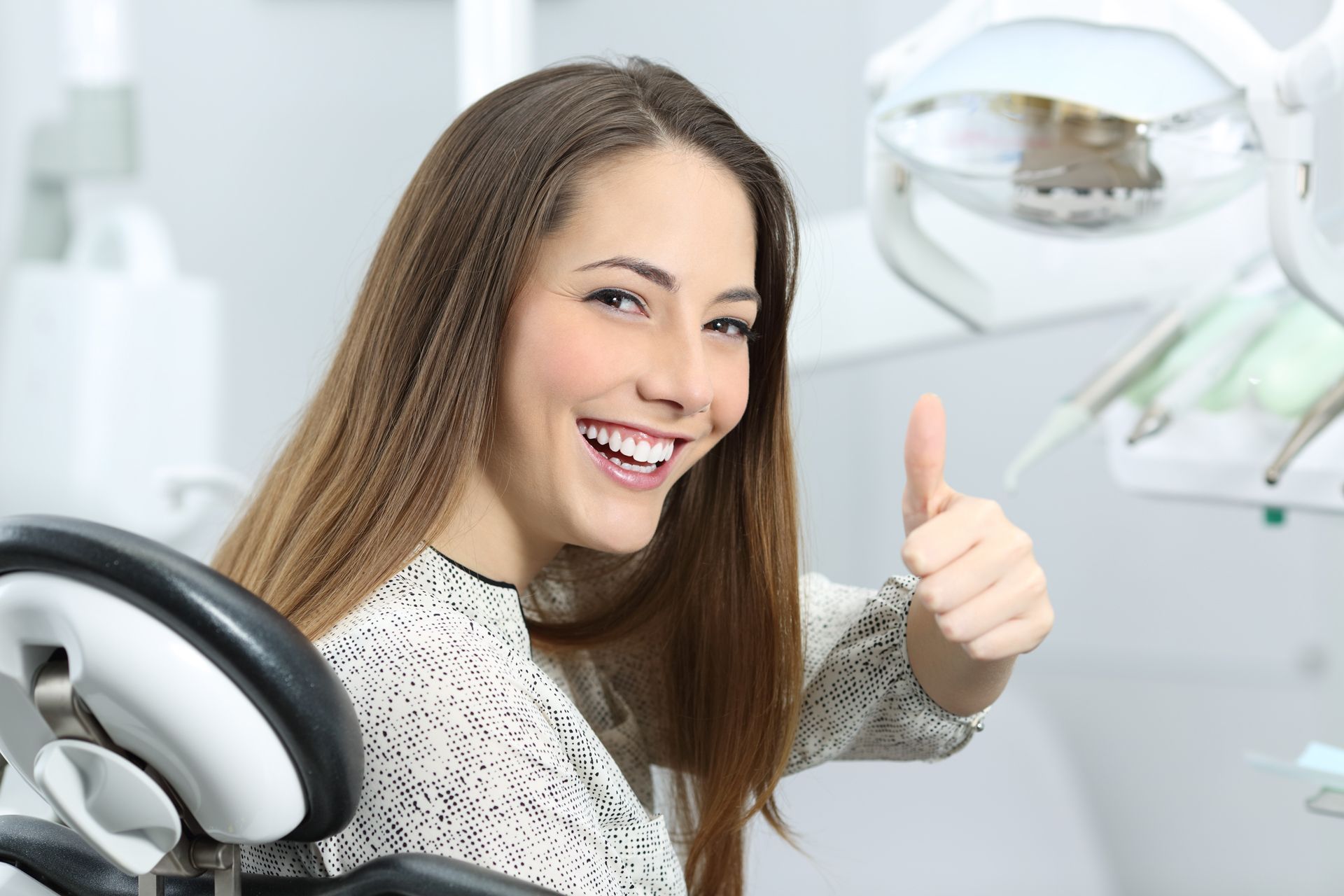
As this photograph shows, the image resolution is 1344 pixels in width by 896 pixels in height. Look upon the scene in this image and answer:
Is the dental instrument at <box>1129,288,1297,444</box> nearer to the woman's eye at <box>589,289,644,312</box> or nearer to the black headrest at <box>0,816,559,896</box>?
the woman's eye at <box>589,289,644,312</box>

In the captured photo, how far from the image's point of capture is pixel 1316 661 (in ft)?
6.78

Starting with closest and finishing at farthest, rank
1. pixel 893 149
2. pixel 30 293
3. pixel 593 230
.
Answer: pixel 593 230 → pixel 893 149 → pixel 30 293

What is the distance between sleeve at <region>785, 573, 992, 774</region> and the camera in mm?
884

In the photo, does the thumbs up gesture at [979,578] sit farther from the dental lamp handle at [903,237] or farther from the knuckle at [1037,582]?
the dental lamp handle at [903,237]

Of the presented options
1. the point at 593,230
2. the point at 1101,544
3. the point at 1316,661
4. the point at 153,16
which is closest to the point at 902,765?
the point at 1101,544

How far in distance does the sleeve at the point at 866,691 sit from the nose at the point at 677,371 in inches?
9.2

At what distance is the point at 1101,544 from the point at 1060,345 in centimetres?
34

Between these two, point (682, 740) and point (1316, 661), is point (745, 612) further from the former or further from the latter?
point (1316, 661)

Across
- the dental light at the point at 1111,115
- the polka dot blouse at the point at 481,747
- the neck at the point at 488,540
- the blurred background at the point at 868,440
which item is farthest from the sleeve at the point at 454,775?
the blurred background at the point at 868,440

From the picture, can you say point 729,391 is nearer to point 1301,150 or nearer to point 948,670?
point 948,670

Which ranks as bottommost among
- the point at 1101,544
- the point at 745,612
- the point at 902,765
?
the point at 902,765

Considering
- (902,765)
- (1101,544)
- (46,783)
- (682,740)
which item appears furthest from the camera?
(1101,544)

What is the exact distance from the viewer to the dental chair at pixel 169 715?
410mm

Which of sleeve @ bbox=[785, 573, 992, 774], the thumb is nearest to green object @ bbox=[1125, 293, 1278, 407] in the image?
sleeve @ bbox=[785, 573, 992, 774]
